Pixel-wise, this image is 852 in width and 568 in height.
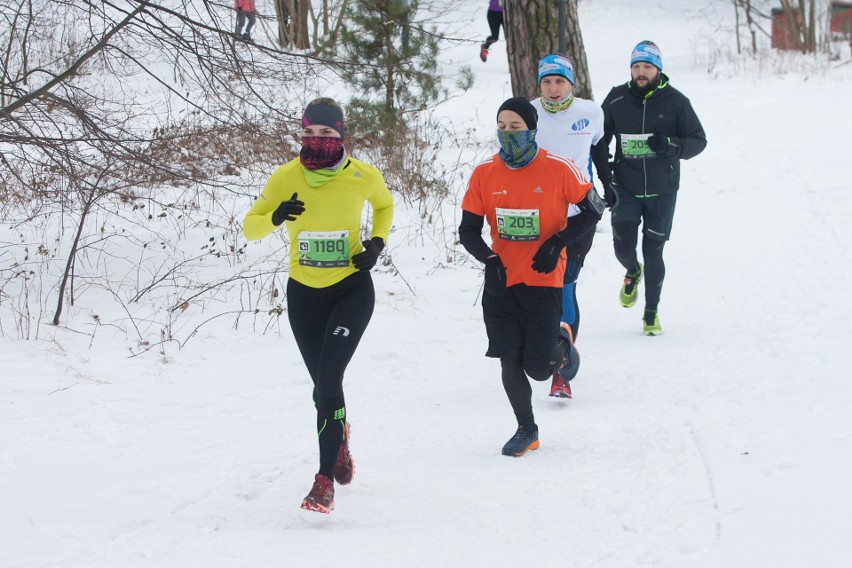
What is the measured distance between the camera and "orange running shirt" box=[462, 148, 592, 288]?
15.8 feet

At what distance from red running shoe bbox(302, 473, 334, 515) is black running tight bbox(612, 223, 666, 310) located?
140 inches

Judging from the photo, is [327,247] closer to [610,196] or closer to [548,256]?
[548,256]

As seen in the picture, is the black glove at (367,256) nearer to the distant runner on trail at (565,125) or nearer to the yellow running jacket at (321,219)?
the yellow running jacket at (321,219)

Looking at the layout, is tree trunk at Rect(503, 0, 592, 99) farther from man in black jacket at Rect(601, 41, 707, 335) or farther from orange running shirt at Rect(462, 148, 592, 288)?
orange running shirt at Rect(462, 148, 592, 288)

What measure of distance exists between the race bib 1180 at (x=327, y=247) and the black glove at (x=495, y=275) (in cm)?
71

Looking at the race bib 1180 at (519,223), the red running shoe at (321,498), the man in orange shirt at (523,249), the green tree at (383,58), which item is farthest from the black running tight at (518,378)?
the green tree at (383,58)

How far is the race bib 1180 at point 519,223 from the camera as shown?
190 inches

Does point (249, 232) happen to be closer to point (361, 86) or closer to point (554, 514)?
point (554, 514)

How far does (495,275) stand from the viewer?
15.5 ft

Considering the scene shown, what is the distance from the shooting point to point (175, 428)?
5.57 m

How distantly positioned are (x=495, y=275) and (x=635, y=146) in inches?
101

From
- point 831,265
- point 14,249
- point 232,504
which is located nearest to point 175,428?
point 232,504

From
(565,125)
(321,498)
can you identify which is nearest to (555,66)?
(565,125)

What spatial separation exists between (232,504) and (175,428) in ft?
3.97
